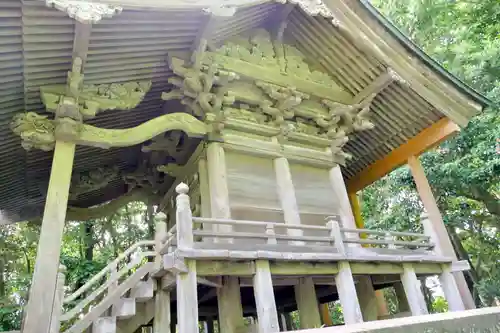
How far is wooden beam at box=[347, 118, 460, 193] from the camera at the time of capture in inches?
316

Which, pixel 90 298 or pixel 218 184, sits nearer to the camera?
pixel 90 298

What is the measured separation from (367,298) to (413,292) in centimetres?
131

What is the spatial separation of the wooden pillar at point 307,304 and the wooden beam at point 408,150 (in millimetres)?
3984

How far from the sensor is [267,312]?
16.9 feet

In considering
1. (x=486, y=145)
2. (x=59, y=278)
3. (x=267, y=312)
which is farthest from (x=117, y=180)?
(x=486, y=145)

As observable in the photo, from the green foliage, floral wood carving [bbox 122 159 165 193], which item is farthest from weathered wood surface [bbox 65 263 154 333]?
the green foliage

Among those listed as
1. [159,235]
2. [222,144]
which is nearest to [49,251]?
[159,235]

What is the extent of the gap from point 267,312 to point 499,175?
9115 millimetres

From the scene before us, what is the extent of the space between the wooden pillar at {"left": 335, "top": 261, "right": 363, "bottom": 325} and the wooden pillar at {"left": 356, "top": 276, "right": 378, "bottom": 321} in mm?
1960

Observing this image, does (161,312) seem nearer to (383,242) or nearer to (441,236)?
(383,242)

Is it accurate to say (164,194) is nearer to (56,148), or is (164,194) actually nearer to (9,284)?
(56,148)

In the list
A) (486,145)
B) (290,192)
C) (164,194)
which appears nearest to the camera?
(290,192)

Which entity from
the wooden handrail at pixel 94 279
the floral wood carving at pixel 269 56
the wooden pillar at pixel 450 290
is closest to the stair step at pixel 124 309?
the wooden handrail at pixel 94 279

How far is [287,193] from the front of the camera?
7523 millimetres
